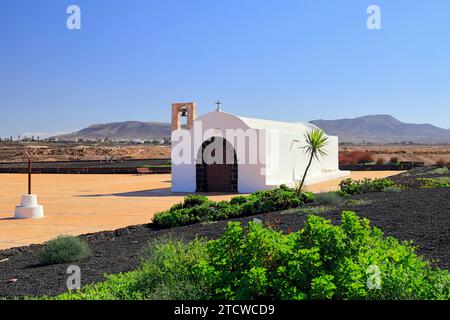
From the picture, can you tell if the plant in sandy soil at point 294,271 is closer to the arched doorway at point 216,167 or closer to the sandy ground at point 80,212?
the sandy ground at point 80,212

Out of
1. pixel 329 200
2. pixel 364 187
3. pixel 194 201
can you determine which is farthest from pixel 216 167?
pixel 329 200

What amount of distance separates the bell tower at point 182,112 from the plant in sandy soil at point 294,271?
788 inches

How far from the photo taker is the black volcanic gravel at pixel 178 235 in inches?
275

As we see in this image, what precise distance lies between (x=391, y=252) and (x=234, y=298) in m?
1.67

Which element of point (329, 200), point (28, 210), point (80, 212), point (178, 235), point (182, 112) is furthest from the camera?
point (182, 112)

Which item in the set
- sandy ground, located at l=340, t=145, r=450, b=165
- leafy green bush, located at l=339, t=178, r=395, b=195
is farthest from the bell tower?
sandy ground, located at l=340, t=145, r=450, b=165

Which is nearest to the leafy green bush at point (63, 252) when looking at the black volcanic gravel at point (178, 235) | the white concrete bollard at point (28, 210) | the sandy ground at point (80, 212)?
the black volcanic gravel at point (178, 235)

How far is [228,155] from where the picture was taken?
22922mm

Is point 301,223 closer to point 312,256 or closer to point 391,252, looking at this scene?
point 391,252

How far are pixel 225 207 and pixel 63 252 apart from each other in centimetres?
546

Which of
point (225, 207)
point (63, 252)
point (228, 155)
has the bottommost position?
point (63, 252)

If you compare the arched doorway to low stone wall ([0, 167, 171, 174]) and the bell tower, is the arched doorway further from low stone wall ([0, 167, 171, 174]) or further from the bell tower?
low stone wall ([0, 167, 171, 174])

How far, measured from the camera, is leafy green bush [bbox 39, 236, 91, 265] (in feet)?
28.1

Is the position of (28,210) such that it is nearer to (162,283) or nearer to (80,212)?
(80,212)
